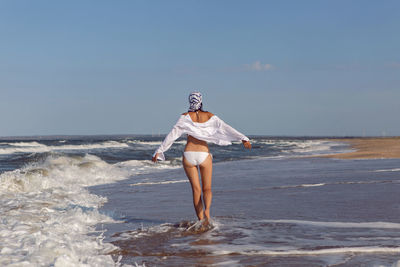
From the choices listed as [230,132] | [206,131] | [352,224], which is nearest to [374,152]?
[352,224]

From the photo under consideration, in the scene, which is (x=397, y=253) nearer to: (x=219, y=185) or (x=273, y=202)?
(x=273, y=202)

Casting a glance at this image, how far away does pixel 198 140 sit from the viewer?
21.5 feet

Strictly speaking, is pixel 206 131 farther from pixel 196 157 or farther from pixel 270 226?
pixel 270 226

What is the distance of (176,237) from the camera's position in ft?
19.5

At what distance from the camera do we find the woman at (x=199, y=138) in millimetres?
6527

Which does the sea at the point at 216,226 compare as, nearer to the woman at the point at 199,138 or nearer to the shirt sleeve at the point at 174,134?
the woman at the point at 199,138

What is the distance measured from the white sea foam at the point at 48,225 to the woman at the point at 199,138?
1.51 metres

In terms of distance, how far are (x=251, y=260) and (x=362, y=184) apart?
711 centimetres

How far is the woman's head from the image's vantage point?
6535 millimetres

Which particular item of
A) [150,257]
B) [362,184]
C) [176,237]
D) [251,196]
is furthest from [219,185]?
[150,257]

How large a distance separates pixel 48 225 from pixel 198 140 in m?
2.56

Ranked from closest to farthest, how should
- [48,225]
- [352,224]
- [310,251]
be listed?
[310,251], [352,224], [48,225]

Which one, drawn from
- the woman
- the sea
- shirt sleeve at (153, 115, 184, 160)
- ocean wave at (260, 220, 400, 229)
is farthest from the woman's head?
ocean wave at (260, 220, 400, 229)

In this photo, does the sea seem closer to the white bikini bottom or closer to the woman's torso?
the white bikini bottom
